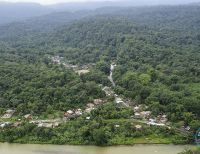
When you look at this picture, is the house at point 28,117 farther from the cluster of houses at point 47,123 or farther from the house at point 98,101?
the house at point 98,101

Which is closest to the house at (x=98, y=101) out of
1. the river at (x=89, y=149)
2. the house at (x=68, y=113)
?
the house at (x=68, y=113)

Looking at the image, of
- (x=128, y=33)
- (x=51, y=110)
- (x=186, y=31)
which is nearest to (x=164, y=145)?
(x=51, y=110)

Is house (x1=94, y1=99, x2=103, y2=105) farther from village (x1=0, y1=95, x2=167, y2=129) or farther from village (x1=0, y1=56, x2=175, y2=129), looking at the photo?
village (x1=0, y1=95, x2=167, y2=129)

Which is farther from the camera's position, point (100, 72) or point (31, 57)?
point (31, 57)

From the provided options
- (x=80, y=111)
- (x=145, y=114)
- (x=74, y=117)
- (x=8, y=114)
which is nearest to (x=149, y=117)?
(x=145, y=114)

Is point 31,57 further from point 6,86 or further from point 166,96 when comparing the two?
point 166,96

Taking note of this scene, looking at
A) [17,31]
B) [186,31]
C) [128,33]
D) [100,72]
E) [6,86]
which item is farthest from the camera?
[17,31]

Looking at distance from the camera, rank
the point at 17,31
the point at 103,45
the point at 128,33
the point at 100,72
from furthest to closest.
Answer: the point at 17,31 < the point at 128,33 < the point at 103,45 < the point at 100,72

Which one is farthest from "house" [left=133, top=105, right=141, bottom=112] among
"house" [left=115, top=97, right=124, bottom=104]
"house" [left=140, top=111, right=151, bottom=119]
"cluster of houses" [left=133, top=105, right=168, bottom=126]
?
"house" [left=115, top=97, right=124, bottom=104]
